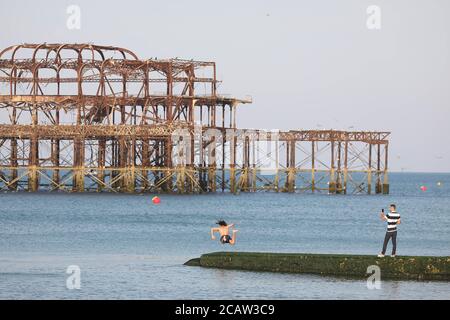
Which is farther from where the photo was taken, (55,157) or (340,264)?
(55,157)

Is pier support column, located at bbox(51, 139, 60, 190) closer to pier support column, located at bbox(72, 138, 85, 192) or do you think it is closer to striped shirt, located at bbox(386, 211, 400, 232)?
pier support column, located at bbox(72, 138, 85, 192)

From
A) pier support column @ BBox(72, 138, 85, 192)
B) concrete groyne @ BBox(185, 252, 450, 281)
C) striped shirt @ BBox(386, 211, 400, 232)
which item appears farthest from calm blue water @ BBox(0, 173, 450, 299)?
striped shirt @ BBox(386, 211, 400, 232)

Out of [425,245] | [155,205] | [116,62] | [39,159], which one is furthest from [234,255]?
[39,159]

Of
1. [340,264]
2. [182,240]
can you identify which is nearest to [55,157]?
[182,240]

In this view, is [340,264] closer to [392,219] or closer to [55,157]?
[392,219]

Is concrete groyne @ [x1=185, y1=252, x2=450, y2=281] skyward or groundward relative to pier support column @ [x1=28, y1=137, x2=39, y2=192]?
groundward

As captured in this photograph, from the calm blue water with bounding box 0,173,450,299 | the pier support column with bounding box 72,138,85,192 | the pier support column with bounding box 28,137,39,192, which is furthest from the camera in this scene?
the pier support column with bounding box 28,137,39,192

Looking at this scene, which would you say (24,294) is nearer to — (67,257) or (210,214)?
(67,257)

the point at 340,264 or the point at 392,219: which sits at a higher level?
the point at 392,219

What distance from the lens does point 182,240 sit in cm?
6225

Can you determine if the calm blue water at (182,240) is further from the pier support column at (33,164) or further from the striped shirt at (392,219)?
the pier support column at (33,164)

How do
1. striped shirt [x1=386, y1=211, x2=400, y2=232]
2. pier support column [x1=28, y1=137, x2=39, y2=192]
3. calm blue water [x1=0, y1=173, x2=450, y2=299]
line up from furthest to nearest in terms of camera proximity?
pier support column [x1=28, y1=137, x2=39, y2=192]
striped shirt [x1=386, y1=211, x2=400, y2=232]
calm blue water [x1=0, y1=173, x2=450, y2=299]

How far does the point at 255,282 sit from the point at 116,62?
68029 mm

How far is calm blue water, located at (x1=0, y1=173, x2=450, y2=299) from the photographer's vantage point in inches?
1531
